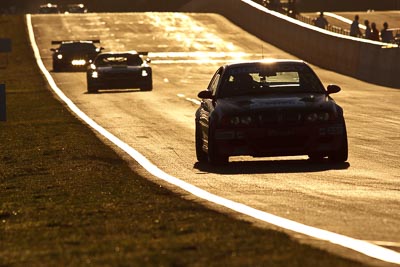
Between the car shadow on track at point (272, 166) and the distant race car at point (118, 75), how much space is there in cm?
2440

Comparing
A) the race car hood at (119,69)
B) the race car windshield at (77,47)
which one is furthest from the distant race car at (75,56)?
the race car hood at (119,69)

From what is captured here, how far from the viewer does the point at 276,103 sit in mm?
17688

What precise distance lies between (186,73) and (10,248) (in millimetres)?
43519

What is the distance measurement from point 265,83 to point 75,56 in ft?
126

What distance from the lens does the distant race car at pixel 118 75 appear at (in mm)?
42906

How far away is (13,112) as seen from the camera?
34.0 meters

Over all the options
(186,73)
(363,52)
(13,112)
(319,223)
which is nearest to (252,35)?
(186,73)

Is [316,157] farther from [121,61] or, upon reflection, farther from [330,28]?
[330,28]

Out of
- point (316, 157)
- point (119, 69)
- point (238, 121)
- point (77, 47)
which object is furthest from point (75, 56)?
point (238, 121)

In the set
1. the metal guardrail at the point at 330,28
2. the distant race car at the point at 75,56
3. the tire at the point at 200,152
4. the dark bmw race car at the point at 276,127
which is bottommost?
the metal guardrail at the point at 330,28

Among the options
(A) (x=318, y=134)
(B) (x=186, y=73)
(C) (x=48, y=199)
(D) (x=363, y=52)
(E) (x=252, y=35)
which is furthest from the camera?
(E) (x=252, y=35)

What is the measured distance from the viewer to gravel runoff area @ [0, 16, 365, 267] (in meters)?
8.95

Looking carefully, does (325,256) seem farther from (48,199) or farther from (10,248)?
(48,199)

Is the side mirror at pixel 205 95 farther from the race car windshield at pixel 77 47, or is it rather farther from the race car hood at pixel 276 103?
the race car windshield at pixel 77 47
